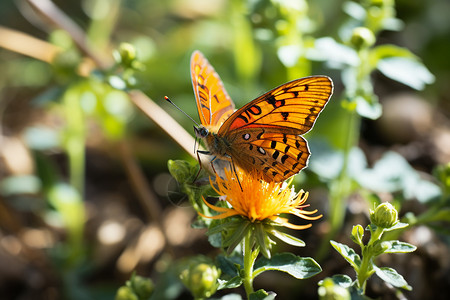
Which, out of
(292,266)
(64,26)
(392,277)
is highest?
(64,26)

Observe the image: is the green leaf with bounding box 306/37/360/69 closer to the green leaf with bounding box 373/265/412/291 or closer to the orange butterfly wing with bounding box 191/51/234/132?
the orange butterfly wing with bounding box 191/51/234/132

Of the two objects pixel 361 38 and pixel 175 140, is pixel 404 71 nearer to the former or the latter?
pixel 361 38

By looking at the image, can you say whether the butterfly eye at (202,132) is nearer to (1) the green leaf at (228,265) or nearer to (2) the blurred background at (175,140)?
(2) the blurred background at (175,140)

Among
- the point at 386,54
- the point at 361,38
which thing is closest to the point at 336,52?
the point at 361,38

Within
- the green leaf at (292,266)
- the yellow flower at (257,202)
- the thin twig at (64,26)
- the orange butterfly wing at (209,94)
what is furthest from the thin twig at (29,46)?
the green leaf at (292,266)

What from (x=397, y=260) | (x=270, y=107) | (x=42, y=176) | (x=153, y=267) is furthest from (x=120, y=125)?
(x=397, y=260)

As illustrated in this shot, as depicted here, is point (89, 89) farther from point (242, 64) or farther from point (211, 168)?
point (211, 168)
